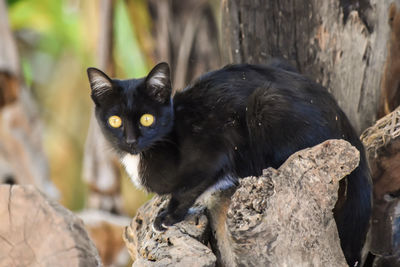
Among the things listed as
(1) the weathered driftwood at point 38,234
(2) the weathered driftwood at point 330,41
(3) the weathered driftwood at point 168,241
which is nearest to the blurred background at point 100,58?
(2) the weathered driftwood at point 330,41

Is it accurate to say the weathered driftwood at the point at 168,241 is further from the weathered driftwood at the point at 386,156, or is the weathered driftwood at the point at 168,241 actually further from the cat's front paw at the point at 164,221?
the weathered driftwood at the point at 386,156

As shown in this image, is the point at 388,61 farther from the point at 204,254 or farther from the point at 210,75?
the point at 204,254

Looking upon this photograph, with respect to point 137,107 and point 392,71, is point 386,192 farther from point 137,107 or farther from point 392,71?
point 137,107

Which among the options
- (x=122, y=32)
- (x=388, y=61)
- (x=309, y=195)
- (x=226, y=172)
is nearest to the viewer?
(x=309, y=195)

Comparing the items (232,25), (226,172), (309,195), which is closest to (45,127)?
(232,25)

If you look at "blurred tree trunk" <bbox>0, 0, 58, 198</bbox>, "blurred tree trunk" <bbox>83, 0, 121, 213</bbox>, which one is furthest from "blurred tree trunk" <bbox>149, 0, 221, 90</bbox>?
"blurred tree trunk" <bbox>0, 0, 58, 198</bbox>

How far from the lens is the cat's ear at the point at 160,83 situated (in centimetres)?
136

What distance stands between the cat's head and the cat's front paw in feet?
0.60

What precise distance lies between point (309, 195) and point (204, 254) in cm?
26

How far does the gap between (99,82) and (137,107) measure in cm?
12

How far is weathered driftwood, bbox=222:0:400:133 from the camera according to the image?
1.63 metres

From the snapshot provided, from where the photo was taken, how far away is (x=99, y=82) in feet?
4.53

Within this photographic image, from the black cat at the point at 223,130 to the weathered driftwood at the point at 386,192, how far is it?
15 centimetres

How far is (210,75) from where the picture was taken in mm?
1462
